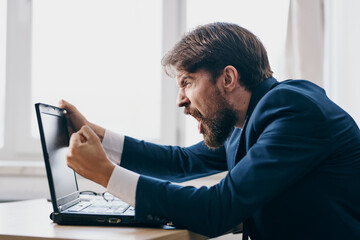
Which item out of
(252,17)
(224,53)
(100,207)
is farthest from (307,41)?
(100,207)

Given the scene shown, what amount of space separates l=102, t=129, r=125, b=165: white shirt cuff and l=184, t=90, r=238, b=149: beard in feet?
0.98

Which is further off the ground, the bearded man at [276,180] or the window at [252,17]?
the window at [252,17]

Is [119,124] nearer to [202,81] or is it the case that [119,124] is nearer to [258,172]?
[202,81]

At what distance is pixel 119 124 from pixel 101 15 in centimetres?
64

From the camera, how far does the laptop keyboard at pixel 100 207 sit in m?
1.02

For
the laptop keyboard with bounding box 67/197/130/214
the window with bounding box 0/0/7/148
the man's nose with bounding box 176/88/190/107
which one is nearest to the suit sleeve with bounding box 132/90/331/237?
the laptop keyboard with bounding box 67/197/130/214

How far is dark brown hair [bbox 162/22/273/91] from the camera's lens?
1.18 m

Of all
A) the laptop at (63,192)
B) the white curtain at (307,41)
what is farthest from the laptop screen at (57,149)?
the white curtain at (307,41)

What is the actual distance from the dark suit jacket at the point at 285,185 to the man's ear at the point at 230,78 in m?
0.20

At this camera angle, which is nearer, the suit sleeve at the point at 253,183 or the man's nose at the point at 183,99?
the suit sleeve at the point at 253,183

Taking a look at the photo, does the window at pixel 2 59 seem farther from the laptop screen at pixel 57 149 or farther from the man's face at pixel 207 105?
the man's face at pixel 207 105

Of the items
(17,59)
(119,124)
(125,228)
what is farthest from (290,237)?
(17,59)

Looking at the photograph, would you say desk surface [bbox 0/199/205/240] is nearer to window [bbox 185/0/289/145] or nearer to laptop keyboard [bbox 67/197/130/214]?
laptop keyboard [bbox 67/197/130/214]

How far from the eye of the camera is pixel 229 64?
3.86ft
